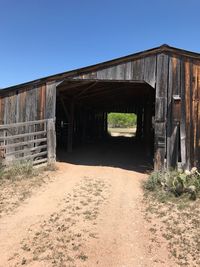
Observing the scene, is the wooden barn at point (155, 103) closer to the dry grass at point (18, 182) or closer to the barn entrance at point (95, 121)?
the barn entrance at point (95, 121)

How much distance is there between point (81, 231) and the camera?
204 inches

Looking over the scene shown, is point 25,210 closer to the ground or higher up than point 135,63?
closer to the ground

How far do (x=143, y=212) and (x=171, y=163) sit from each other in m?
4.00

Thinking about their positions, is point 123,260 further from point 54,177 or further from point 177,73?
point 177,73

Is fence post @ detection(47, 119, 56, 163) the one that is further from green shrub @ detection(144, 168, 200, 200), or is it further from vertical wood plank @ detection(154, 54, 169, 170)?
green shrub @ detection(144, 168, 200, 200)

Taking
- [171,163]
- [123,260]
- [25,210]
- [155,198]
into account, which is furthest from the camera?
[171,163]

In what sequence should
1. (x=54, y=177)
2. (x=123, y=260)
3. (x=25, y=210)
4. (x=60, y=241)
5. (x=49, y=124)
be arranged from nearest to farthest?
1. (x=123, y=260)
2. (x=60, y=241)
3. (x=25, y=210)
4. (x=54, y=177)
5. (x=49, y=124)

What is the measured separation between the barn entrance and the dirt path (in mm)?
4597

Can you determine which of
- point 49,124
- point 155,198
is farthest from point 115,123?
point 155,198

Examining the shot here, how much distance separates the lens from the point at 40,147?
1065cm

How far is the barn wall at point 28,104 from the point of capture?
10.9 metres

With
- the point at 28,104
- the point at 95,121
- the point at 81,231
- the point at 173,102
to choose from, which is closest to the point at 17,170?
the point at 28,104

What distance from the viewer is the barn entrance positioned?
1296 cm

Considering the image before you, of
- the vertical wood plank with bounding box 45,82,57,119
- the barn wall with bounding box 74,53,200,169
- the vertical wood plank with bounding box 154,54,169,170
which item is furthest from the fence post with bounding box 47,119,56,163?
the vertical wood plank with bounding box 154,54,169,170
